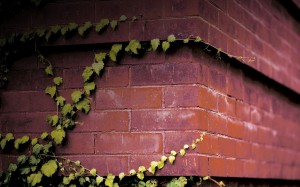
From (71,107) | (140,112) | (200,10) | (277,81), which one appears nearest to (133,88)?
(140,112)

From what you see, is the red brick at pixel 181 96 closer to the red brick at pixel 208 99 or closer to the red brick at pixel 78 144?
the red brick at pixel 208 99

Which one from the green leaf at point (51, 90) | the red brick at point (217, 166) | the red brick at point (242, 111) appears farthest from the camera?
the red brick at point (242, 111)

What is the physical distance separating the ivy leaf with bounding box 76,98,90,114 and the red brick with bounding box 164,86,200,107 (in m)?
0.41

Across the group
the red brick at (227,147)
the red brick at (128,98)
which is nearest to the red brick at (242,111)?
the red brick at (227,147)

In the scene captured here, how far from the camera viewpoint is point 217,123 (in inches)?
107

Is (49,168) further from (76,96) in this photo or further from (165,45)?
(165,45)

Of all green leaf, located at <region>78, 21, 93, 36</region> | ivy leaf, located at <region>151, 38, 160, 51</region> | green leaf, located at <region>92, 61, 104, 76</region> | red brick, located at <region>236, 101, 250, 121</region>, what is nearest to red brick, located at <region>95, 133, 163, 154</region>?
green leaf, located at <region>92, 61, 104, 76</region>

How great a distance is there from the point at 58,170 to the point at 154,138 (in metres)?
0.53

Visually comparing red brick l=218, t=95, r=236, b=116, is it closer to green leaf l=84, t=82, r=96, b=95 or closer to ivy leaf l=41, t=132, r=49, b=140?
green leaf l=84, t=82, r=96, b=95

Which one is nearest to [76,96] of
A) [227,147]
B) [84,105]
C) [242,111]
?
[84,105]

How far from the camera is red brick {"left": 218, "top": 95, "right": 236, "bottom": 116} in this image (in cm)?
277

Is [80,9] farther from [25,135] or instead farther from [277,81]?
[277,81]

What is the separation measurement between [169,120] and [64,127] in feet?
1.79

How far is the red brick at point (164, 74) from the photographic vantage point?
2.53m
